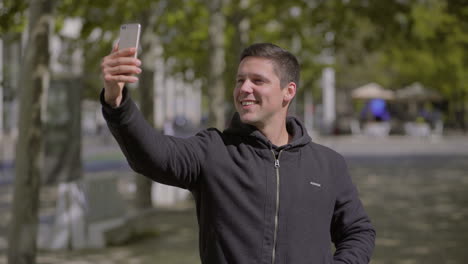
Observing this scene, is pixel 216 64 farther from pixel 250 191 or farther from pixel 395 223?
pixel 250 191

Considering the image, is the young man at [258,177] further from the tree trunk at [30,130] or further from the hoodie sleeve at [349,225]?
the tree trunk at [30,130]

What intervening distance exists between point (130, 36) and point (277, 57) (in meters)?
0.61

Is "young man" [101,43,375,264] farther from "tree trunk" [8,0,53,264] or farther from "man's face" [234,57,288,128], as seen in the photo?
"tree trunk" [8,0,53,264]

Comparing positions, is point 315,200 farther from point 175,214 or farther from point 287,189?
point 175,214

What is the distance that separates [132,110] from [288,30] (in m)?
16.3

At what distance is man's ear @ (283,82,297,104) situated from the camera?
8.62 feet

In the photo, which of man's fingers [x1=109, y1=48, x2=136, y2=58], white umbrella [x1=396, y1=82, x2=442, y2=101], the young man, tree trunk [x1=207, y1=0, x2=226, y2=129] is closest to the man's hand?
man's fingers [x1=109, y1=48, x2=136, y2=58]

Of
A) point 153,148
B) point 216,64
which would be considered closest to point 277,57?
point 153,148

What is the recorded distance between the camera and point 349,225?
2699 millimetres

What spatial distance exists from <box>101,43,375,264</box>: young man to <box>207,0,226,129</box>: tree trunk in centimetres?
973

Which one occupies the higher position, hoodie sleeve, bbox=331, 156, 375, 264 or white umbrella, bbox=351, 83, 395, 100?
white umbrella, bbox=351, 83, 395, 100

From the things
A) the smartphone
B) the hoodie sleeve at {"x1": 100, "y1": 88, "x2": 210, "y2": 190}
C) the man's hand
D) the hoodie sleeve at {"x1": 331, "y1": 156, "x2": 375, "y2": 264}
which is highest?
the smartphone

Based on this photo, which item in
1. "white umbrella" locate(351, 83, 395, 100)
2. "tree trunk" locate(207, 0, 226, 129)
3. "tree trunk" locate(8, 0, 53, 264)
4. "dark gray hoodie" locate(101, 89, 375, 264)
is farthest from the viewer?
"white umbrella" locate(351, 83, 395, 100)

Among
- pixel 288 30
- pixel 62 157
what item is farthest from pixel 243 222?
pixel 288 30
